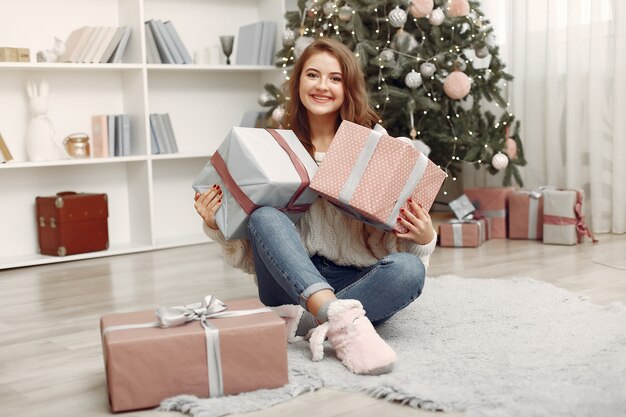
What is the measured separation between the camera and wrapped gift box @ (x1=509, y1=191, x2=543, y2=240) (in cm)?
364

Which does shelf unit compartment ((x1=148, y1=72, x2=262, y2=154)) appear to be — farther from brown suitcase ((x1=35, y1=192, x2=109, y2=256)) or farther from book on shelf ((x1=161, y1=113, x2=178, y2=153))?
Result: brown suitcase ((x1=35, y1=192, x2=109, y2=256))

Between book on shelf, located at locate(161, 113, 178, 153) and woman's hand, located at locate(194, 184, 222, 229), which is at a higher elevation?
book on shelf, located at locate(161, 113, 178, 153)

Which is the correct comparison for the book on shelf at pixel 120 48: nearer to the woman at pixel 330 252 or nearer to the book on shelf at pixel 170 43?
the book on shelf at pixel 170 43

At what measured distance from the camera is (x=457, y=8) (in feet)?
12.0

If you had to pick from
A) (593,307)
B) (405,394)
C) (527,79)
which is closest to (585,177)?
(527,79)

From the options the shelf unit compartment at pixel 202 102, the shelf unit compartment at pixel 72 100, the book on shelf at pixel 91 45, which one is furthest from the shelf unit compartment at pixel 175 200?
the book on shelf at pixel 91 45

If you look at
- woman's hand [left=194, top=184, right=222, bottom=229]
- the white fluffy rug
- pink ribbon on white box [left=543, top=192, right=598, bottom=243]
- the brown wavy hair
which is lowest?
the white fluffy rug

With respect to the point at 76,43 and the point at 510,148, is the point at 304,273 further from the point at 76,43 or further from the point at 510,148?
the point at 76,43

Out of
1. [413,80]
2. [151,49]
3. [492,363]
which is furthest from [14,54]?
[492,363]

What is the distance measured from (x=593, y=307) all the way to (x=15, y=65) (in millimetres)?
2527

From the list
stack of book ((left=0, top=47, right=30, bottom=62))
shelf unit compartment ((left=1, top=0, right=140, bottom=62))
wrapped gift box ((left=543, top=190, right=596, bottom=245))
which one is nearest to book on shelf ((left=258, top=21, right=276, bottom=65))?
shelf unit compartment ((left=1, top=0, right=140, bottom=62))

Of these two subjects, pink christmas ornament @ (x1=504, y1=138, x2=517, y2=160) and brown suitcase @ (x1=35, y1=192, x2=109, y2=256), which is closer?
brown suitcase @ (x1=35, y1=192, x2=109, y2=256)

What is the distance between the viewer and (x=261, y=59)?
4.25m

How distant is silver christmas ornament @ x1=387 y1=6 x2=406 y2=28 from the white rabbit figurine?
156 cm
